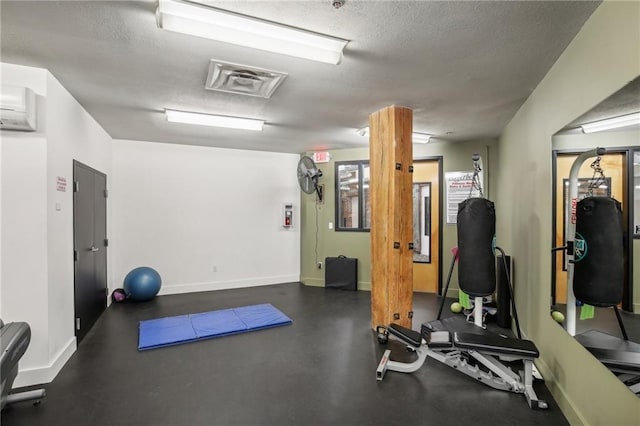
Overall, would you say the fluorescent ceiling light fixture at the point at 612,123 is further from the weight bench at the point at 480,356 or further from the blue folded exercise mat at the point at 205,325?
the blue folded exercise mat at the point at 205,325

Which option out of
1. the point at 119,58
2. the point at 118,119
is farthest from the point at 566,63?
the point at 118,119

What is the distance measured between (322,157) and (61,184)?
170 inches

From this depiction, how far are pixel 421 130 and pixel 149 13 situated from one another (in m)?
3.87

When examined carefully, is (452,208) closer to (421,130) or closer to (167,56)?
(421,130)

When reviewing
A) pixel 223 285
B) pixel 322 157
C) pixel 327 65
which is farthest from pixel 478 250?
pixel 223 285

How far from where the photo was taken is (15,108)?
2.59 meters

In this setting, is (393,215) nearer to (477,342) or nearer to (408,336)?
(408,336)

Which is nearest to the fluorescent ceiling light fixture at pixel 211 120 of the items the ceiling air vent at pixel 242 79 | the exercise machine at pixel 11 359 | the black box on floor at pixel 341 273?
the ceiling air vent at pixel 242 79

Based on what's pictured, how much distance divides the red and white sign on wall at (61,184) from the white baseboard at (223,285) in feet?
10.2

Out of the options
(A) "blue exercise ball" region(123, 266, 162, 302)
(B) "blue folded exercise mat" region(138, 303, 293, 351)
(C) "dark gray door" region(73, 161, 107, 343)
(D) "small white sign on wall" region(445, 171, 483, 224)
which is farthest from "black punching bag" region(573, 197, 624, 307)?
(A) "blue exercise ball" region(123, 266, 162, 302)

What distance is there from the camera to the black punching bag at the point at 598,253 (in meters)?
1.92

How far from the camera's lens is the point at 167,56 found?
2.59 meters

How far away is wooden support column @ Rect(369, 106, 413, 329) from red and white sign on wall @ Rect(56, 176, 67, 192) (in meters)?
3.31

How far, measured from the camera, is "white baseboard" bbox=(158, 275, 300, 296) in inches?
235
